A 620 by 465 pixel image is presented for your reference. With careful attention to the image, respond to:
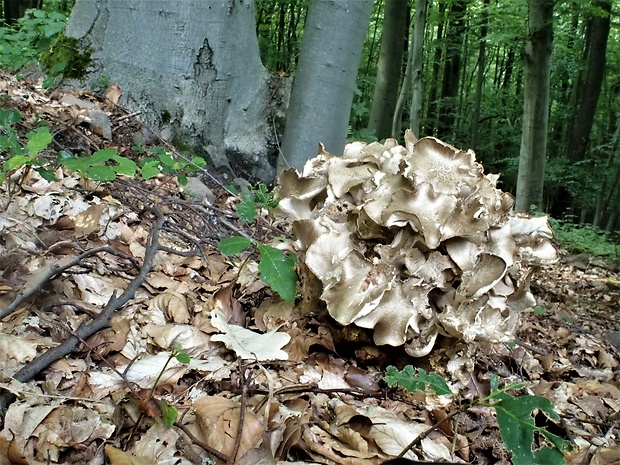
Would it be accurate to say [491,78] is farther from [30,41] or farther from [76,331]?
[76,331]

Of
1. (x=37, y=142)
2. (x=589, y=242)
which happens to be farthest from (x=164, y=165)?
(x=589, y=242)

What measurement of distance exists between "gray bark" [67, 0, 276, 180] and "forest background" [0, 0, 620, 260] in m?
0.54

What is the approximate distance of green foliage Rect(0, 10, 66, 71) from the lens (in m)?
5.19

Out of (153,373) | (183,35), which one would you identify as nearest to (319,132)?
(183,35)

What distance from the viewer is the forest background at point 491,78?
8734 mm

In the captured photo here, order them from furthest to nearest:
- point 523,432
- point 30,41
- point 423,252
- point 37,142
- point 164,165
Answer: point 30,41
point 164,165
point 37,142
point 423,252
point 523,432

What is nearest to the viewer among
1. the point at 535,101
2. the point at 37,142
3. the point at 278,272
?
the point at 278,272

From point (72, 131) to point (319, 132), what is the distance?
211 cm

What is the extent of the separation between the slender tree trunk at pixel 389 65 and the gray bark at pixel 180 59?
4861mm

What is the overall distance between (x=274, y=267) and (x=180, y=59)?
321 centimetres

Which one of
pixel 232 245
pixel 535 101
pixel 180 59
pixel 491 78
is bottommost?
pixel 232 245

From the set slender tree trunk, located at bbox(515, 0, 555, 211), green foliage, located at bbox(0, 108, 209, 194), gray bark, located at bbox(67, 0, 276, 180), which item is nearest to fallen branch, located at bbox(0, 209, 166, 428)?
green foliage, located at bbox(0, 108, 209, 194)

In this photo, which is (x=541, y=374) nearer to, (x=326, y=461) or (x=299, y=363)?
(x=299, y=363)

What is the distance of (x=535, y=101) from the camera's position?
907cm
